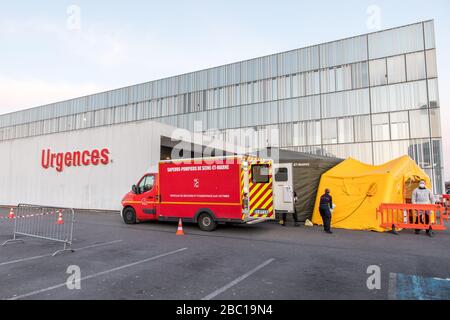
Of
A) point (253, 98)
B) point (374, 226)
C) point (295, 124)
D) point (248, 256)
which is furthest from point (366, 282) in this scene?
point (253, 98)

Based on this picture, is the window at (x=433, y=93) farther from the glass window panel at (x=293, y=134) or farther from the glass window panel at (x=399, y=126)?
the glass window panel at (x=293, y=134)

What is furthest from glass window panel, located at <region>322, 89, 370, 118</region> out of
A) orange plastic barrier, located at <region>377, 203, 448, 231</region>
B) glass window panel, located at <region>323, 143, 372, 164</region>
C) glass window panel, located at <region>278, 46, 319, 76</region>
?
orange plastic barrier, located at <region>377, 203, 448, 231</region>

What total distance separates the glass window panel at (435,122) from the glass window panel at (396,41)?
20.6ft

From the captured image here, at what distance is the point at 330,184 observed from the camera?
1319 centimetres

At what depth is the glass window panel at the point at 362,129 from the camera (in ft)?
105

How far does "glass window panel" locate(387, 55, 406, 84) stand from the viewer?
30.5 m

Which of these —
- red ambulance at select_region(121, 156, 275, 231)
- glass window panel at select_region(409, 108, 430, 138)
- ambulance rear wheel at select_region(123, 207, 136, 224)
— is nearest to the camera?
red ambulance at select_region(121, 156, 275, 231)

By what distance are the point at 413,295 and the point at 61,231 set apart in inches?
410

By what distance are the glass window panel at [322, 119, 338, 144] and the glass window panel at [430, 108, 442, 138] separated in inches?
342

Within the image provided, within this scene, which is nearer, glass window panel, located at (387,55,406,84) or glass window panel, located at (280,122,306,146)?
glass window panel, located at (387,55,406,84)

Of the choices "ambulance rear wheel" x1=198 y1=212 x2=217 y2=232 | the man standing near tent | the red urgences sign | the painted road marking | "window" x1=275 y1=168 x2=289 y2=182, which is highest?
the red urgences sign

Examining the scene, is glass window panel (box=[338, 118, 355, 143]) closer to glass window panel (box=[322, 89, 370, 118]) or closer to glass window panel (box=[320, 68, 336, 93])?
glass window panel (box=[322, 89, 370, 118])

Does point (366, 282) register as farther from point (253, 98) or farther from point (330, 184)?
point (253, 98)

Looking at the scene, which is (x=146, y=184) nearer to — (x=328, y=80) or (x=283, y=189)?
(x=283, y=189)
